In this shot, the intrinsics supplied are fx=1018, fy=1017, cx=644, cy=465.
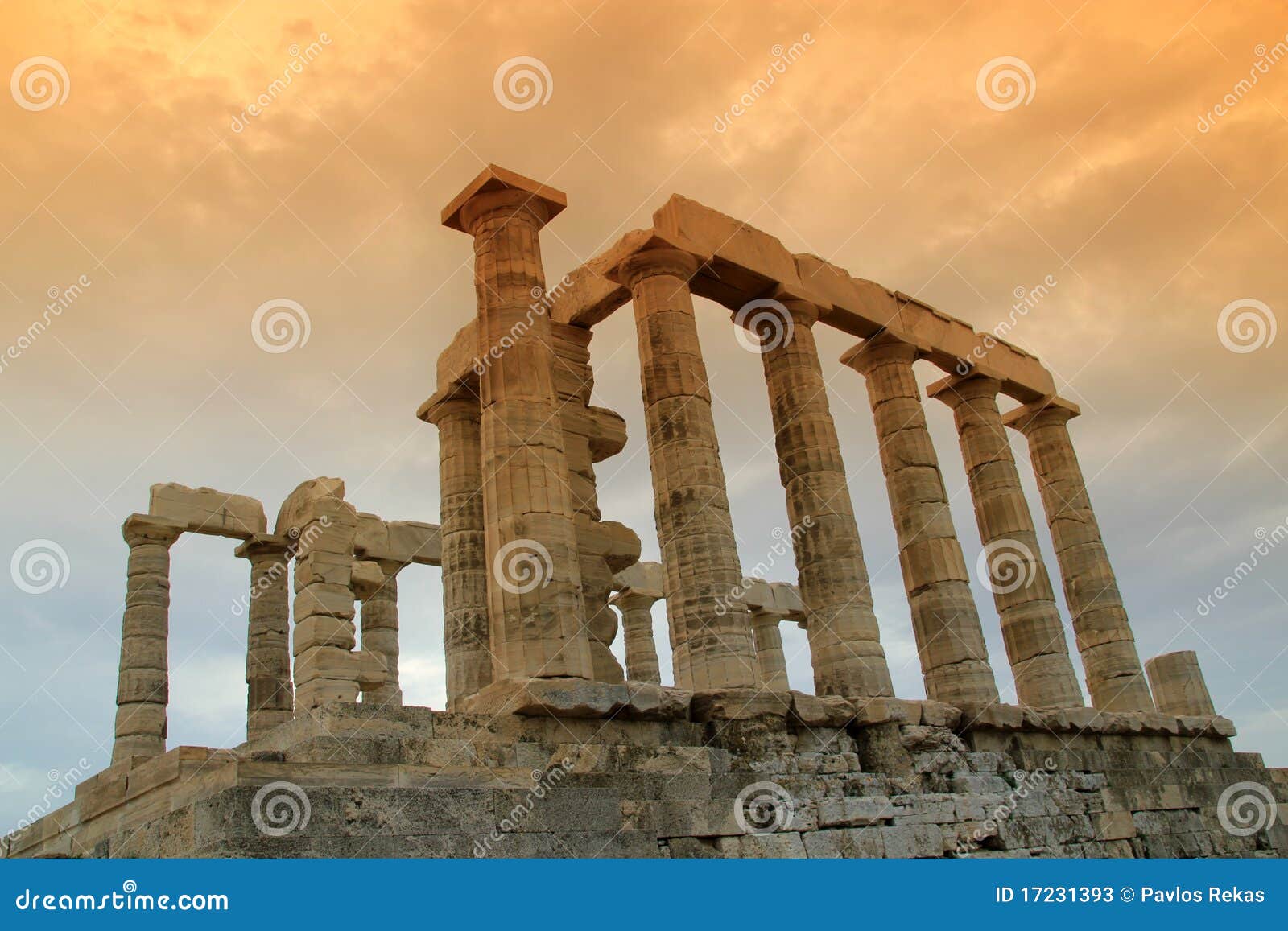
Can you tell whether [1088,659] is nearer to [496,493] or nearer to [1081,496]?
[1081,496]

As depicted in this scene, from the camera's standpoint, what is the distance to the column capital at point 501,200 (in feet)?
53.0

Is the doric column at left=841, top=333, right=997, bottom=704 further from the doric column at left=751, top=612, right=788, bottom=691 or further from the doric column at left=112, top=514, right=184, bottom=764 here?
the doric column at left=112, top=514, right=184, bottom=764

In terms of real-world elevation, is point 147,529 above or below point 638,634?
above

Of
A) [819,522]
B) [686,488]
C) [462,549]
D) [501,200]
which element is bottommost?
[686,488]

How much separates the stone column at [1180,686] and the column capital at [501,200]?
19.4 meters

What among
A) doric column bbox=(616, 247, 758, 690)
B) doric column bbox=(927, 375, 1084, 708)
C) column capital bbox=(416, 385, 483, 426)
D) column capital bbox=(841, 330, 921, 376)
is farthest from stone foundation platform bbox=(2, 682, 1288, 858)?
column capital bbox=(416, 385, 483, 426)

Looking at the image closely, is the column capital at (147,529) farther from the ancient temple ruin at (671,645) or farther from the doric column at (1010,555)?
the doric column at (1010,555)

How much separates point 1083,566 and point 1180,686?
4.54 m

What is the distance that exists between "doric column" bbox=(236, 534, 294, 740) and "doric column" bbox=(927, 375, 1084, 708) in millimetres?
16015

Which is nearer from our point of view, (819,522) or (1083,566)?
(819,522)

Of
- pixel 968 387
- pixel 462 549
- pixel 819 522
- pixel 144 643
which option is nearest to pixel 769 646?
pixel 968 387

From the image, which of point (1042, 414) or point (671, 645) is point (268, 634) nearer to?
point (671, 645)

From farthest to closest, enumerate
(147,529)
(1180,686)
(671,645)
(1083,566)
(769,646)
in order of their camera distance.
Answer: (769,646) < (1180,686) < (1083,566) < (147,529) < (671,645)

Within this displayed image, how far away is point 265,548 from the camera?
80.2 feet
